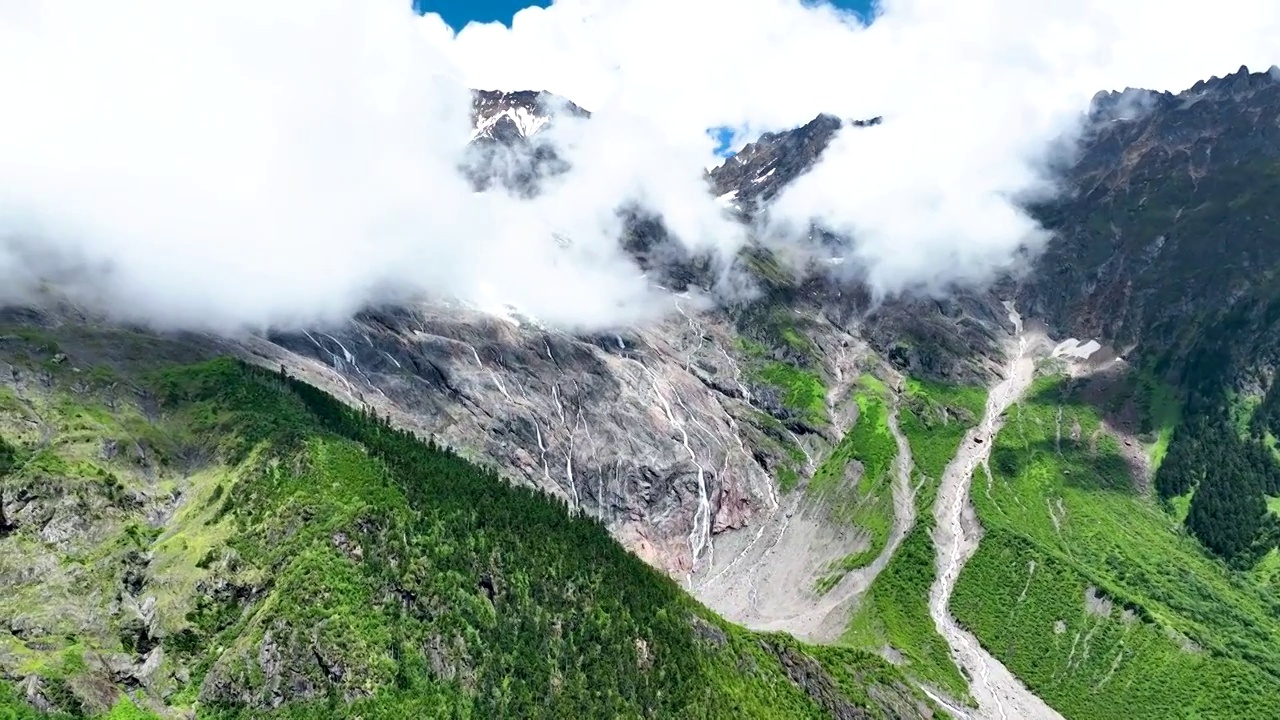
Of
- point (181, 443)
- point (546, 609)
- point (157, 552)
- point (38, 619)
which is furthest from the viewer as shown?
point (181, 443)

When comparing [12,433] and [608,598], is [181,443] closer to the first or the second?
[12,433]

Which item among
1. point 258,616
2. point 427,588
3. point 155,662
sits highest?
point 427,588

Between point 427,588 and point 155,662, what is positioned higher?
point 427,588

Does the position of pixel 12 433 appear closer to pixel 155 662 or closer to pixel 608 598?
pixel 155 662

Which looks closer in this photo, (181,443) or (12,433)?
(12,433)

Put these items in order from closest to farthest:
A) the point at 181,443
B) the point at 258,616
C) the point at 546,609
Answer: the point at 258,616, the point at 546,609, the point at 181,443

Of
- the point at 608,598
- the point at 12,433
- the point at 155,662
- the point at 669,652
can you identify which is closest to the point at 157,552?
the point at 155,662
